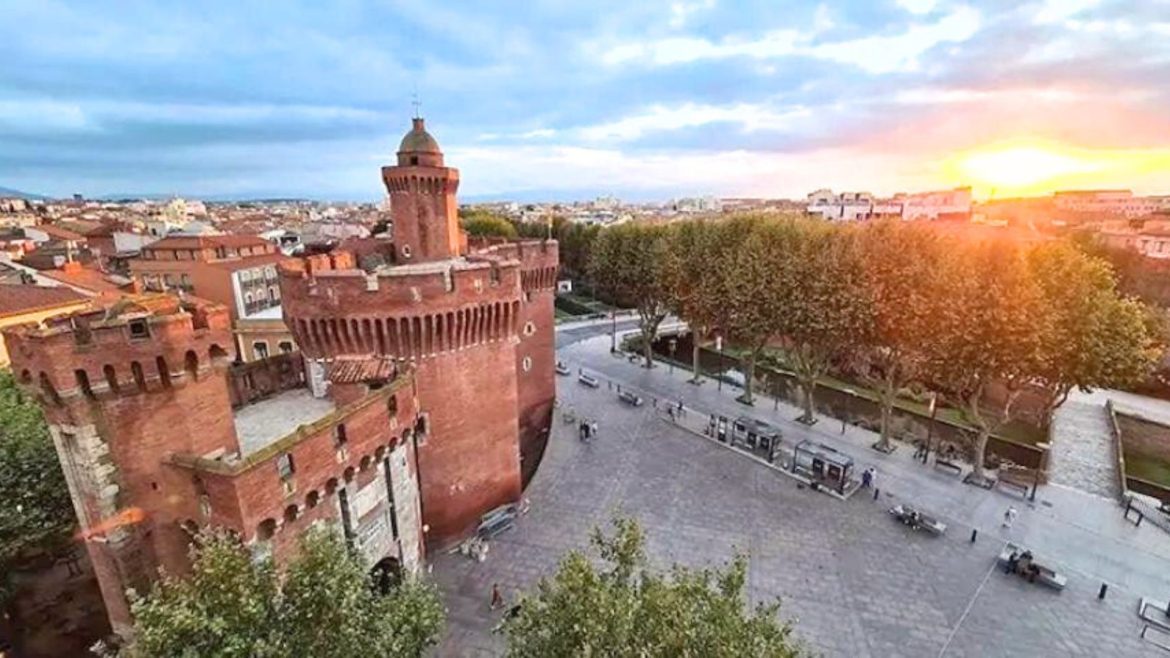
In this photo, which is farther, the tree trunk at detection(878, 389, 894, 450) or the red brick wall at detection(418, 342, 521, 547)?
the tree trunk at detection(878, 389, 894, 450)

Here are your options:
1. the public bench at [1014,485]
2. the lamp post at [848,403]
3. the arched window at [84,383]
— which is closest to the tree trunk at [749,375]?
the lamp post at [848,403]

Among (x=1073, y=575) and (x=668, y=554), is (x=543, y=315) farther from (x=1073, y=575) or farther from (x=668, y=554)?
(x=1073, y=575)

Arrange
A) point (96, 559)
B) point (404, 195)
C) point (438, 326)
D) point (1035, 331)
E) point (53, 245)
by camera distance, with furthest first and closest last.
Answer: point (53, 245)
point (404, 195)
point (1035, 331)
point (438, 326)
point (96, 559)

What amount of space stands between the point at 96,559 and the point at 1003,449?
42167mm

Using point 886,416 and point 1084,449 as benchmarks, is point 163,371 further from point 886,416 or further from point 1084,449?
point 1084,449

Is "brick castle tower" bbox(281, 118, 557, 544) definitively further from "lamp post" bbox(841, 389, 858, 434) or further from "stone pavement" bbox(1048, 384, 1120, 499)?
"stone pavement" bbox(1048, 384, 1120, 499)

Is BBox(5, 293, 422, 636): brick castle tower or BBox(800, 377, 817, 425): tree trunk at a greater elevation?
BBox(5, 293, 422, 636): brick castle tower

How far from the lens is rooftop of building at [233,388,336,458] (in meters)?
17.9

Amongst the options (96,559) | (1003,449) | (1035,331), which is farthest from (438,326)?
(1003,449)

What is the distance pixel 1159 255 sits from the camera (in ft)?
210

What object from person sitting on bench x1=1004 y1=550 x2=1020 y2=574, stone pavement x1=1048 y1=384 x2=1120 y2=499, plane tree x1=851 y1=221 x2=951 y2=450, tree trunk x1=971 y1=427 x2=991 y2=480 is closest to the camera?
person sitting on bench x1=1004 y1=550 x2=1020 y2=574

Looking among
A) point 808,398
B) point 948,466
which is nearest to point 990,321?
point 948,466

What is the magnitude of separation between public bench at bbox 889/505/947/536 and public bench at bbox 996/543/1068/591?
2324mm

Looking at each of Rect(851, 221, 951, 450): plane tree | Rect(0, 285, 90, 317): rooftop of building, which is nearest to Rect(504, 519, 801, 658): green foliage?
Rect(851, 221, 951, 450): plane tree
